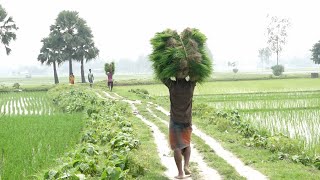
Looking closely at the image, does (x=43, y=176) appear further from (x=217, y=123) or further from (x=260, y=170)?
(x=217, y=123)

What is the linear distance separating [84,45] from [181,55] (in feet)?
125

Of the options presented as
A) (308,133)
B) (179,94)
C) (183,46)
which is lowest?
(308,133)

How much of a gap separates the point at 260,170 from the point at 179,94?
190cm

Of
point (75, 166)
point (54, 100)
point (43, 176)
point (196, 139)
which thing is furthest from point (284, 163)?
point (54, 100)

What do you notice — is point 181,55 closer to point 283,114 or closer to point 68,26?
point 283,114

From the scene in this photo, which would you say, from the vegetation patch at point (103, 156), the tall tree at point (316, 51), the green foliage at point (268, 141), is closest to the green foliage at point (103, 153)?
the vegetation patch at point (103, 156)

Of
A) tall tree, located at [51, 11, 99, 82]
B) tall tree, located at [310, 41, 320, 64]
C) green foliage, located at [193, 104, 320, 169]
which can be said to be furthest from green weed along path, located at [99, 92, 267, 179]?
tall tree, located at [310, 41, 320, 64]

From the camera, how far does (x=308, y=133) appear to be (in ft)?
36.0

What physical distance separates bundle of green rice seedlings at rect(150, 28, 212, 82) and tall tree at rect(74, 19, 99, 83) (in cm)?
3626

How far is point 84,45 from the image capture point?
42.9 metres

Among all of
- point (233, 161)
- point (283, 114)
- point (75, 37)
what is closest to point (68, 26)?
point (75, 37)

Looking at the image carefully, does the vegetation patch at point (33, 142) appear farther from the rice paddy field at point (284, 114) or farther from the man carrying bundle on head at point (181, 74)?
the rice paddy field at point (284, 114)

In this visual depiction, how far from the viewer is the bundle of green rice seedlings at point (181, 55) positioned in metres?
6.04

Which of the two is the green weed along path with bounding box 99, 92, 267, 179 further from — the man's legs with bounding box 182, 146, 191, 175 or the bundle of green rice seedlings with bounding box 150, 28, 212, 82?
the bundle of green rice seedlings with bounding box 150, 28, 212, 82
